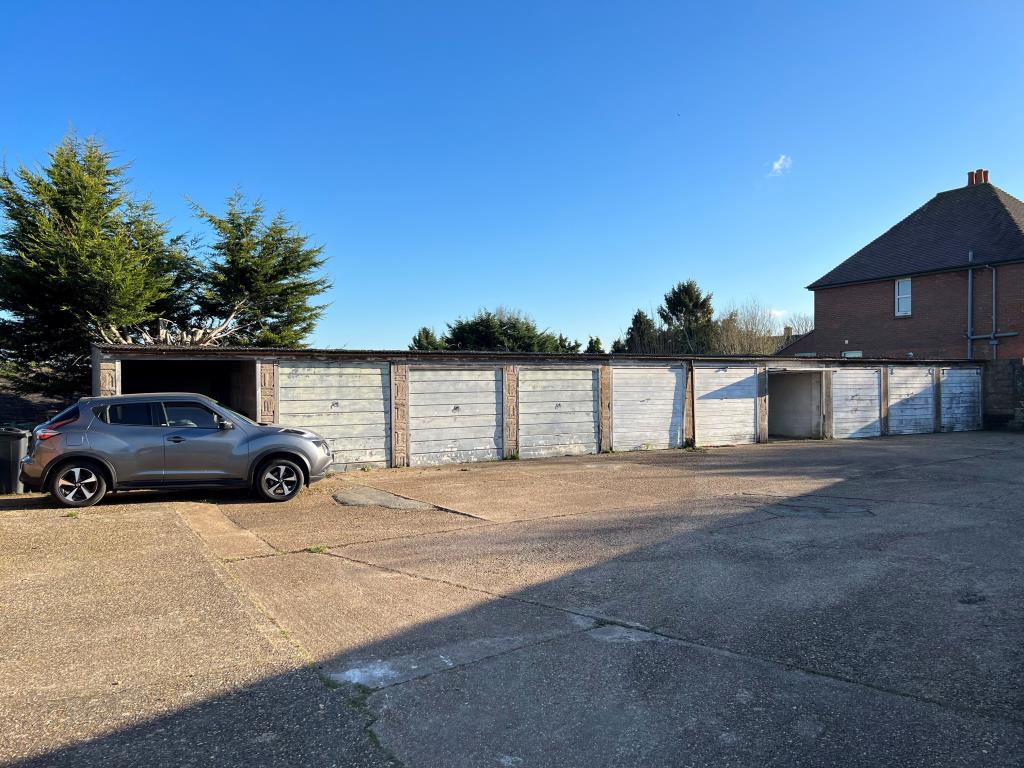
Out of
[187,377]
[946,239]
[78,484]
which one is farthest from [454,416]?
[946,239]

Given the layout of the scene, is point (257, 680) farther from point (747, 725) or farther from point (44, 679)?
point (747, 725)

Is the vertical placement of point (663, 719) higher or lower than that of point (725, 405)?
lower

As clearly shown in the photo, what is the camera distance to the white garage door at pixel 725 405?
19.5 m

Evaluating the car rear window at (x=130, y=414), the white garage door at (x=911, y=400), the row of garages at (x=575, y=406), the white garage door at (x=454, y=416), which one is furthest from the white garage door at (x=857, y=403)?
the car rear window at (x=130, y=414)

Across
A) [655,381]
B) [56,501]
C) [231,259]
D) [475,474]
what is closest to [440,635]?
[56,501]

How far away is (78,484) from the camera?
31.7 feet

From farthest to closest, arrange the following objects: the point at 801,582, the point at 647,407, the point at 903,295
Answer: the point at 903,295 < the point at 647,407 < the point at 801,582

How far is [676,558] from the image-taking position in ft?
22.7

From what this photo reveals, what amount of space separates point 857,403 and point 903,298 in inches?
443

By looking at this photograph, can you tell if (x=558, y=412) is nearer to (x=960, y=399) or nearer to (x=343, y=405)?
(x=343, y=405)

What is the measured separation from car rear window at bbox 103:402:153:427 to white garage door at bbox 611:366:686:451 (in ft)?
37.2

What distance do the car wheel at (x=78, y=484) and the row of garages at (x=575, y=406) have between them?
4577 millimetres

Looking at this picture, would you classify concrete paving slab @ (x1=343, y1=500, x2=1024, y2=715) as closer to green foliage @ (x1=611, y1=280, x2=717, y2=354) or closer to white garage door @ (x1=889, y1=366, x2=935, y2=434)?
white garage door @ (x1=889, y1=366, x2=935, y2=434)

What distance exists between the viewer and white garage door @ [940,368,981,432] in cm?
2503
